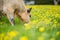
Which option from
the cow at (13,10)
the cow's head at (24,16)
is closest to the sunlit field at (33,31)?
the cow at (13,10)

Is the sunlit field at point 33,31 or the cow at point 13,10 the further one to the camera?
the cow at point 13,10

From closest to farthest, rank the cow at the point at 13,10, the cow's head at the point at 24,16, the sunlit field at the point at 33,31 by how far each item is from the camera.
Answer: the sunlit field at the point at 33,31 → the cow at the point at 13,10 → the cow's head at the point at 24,16

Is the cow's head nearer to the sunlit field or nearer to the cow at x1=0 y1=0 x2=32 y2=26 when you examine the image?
the cow at x1=0 y1=0 x2=32 y2=26

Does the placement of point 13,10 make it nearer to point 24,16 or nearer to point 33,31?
point 24,16

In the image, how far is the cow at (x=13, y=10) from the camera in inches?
329

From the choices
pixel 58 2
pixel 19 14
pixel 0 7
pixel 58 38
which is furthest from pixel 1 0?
pixel 58 2

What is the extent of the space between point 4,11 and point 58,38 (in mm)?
5180

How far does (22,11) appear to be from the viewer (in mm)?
8695

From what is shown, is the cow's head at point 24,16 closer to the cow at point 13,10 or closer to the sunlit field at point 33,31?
the cow at point 13,10

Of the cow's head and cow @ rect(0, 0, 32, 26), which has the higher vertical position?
cow @ rect(0, 0, 32, 26)

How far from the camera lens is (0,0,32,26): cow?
27.4 ft

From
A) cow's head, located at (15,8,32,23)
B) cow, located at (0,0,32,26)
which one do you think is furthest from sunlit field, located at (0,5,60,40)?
cow's head, located at (15,8,32,23)

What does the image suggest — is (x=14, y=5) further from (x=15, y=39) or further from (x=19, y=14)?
(x=15, y=39)

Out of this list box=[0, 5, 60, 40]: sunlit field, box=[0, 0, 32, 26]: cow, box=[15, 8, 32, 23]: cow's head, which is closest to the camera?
box=[0, 5, 60, 40]: sunlit field
